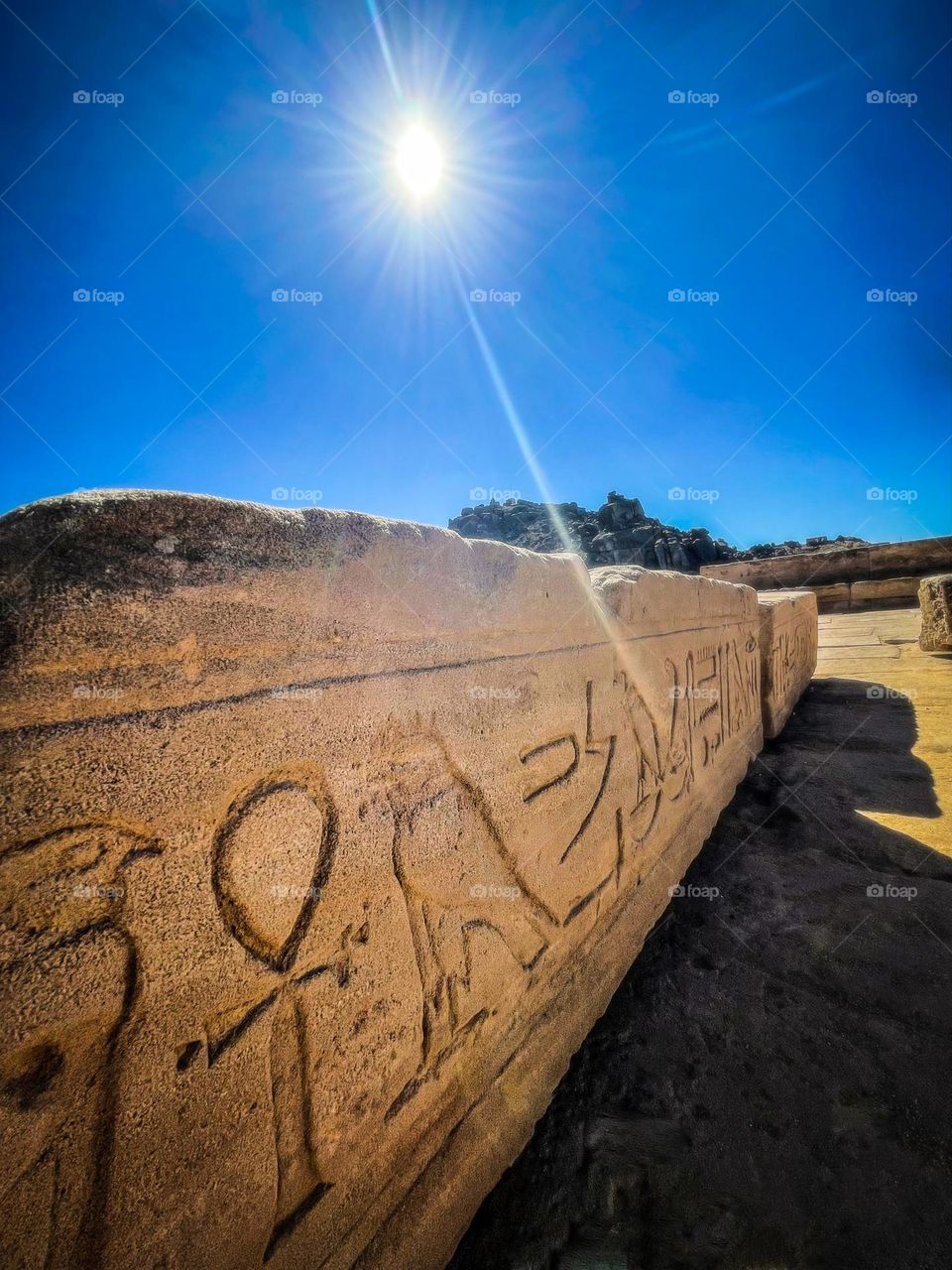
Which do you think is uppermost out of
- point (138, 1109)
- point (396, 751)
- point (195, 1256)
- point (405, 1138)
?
point (396, 751)

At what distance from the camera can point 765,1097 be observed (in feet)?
3.74

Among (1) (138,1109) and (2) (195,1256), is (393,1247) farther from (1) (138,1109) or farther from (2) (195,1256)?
(1) (138,1109)

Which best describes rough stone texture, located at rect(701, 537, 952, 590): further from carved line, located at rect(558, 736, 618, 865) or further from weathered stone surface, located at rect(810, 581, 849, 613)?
carved line, located at rect(558, 736, 618, 865)

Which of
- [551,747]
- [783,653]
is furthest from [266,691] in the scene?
[783,653]

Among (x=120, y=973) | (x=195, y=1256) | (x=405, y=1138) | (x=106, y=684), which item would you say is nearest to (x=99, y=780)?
(x=106, y=684)

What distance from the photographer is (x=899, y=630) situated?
612 cm

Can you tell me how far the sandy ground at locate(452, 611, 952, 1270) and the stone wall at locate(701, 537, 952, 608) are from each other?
21.7ft

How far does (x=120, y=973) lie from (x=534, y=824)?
804mm

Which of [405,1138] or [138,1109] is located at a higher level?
[138,1109]

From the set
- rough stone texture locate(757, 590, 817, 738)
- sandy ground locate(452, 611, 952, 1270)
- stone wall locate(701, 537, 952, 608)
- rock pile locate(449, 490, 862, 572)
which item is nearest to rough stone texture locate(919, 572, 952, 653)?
rough stone texture locate(757, 590, 817, 738)

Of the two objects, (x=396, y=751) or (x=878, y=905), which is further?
(x=878, y=905)

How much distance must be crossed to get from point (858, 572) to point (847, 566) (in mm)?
187

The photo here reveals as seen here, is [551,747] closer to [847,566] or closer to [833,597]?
[833,597]

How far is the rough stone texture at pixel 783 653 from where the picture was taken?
130 inches
